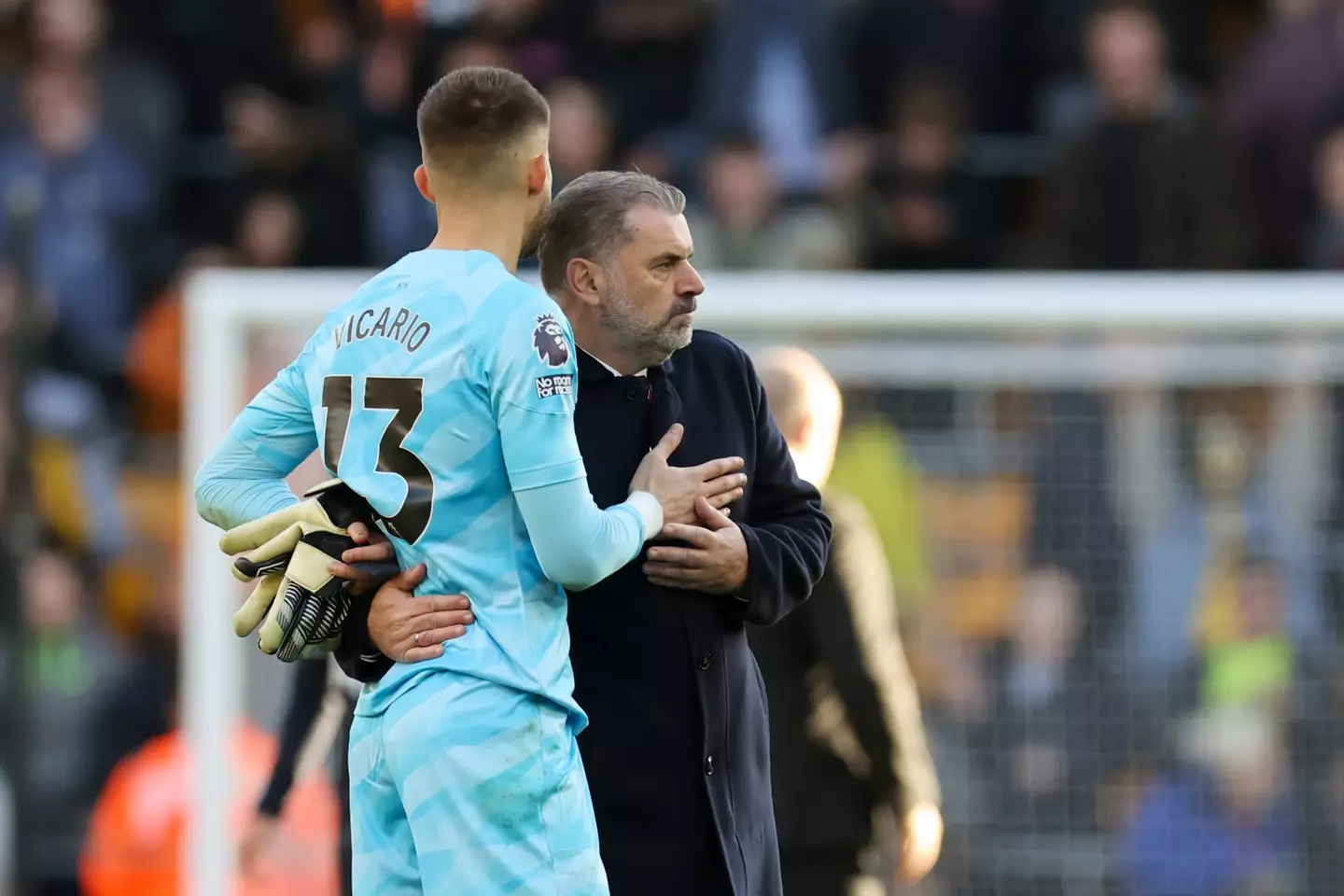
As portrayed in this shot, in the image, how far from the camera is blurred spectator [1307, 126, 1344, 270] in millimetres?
7559

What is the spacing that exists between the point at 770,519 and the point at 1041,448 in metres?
2.83

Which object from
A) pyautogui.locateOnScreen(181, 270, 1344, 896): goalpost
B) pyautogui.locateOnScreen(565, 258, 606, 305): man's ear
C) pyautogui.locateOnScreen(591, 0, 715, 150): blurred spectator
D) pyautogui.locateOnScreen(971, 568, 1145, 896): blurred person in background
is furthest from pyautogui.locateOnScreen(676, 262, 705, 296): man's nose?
pyautogui.locateOnScreen(591, 0, 715, 150): blurred spectator

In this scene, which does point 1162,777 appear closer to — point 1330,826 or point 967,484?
point 1330,826

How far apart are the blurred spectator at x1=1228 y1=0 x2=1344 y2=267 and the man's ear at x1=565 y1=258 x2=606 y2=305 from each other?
18.3 feet

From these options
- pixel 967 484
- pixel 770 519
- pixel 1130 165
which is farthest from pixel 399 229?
pixel 770 519

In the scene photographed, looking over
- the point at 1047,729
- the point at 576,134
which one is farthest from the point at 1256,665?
the point at 576,134

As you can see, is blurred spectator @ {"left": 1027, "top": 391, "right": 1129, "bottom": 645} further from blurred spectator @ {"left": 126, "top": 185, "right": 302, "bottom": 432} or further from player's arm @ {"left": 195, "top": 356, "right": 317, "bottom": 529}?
blurred spectator @ {"left": 126, "top": 185, "right": 302, "bottom": 432}

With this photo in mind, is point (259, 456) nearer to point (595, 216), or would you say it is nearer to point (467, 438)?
point (467, 438)

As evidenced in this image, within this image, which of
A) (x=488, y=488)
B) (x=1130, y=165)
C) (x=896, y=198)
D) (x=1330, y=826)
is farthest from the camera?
(x=896, y=198)

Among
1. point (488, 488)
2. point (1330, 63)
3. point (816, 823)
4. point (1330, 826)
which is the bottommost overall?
point (1330, 826)

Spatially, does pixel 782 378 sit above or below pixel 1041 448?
above

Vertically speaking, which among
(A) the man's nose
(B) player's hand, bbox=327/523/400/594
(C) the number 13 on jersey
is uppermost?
(A) the man's nose

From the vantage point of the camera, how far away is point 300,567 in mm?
2768

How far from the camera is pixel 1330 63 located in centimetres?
822
